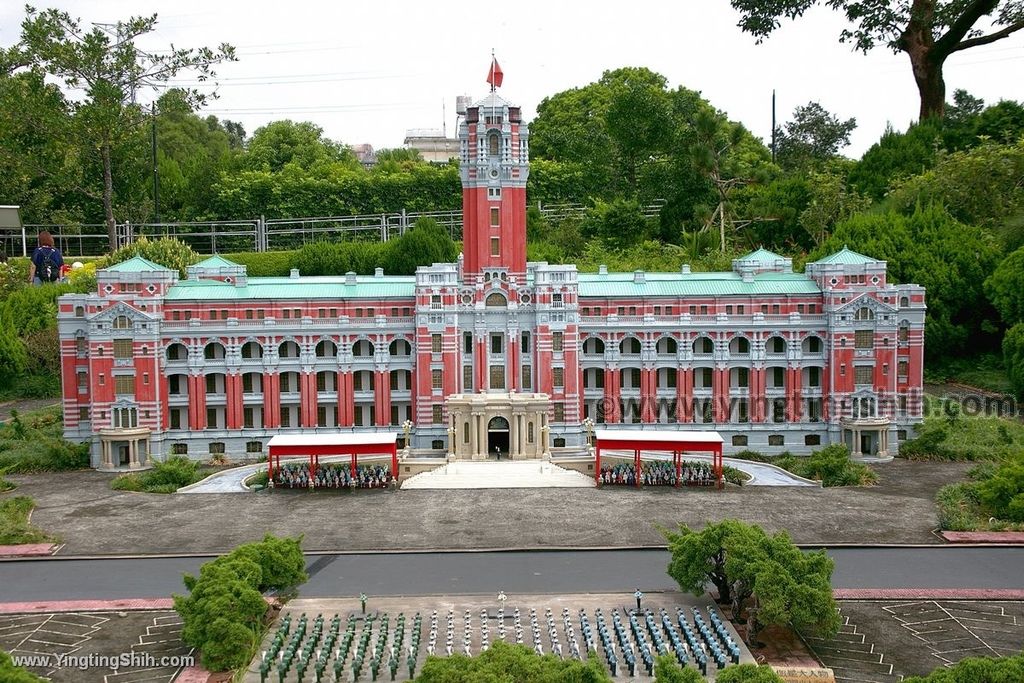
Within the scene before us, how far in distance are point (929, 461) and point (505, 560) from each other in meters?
34.6

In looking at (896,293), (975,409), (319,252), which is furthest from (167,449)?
(975,409)

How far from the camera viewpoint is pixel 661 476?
226 feet

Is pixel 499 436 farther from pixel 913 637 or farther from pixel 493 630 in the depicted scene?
pixel 913 637

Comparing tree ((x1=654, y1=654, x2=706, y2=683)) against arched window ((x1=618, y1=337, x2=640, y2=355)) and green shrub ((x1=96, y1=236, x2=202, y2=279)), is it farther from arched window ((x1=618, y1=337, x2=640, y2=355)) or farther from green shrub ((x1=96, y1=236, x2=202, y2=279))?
green shrub ((x1=96, y1=236, x2=202, y2=279))

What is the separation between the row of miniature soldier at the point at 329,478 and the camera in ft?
226

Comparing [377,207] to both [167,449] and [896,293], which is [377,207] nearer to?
[167,449]

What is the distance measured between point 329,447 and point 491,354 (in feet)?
47.9

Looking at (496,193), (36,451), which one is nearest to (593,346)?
(496,193)

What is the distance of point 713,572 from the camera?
4591 centimetres

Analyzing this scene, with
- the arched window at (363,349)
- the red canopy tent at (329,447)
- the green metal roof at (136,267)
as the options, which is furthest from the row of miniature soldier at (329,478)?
the green metal roof at (136,267)

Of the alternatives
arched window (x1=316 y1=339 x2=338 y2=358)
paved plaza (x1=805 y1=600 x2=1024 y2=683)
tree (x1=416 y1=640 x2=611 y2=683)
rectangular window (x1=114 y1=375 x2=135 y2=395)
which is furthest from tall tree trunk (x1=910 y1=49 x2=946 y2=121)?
tree (x1=416 y1=640 x2=611 y2=683)

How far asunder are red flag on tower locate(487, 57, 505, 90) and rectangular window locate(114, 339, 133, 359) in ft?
97.7

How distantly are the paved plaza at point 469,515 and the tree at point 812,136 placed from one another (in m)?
90.4

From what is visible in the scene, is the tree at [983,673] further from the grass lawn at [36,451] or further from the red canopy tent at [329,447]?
the grass lawn at [36,451]
